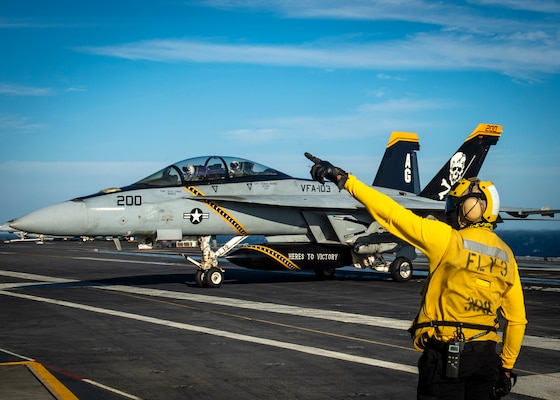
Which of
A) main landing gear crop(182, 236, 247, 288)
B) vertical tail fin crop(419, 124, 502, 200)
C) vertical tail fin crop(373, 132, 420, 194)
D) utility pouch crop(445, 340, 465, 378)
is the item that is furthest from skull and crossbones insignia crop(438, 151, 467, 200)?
utility pouch crop(445, 340, 465, 378)

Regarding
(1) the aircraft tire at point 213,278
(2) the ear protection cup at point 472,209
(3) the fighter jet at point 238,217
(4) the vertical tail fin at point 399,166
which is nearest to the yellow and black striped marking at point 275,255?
(3) the fighter jet at point 238,217

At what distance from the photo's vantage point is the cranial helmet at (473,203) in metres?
4.79

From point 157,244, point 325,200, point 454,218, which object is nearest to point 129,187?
point 157,244

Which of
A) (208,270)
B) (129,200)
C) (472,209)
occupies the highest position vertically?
(129,200)

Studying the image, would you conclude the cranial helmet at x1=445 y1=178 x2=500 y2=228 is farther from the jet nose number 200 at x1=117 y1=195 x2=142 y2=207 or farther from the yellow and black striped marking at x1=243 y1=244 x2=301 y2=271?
the yellow and black striped marking at x1=243 y1=244 x2=301 y2=271

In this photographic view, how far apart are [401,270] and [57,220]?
10590 mm

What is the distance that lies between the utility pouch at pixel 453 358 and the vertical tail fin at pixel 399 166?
73.2ft

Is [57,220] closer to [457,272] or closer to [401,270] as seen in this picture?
[401,270]

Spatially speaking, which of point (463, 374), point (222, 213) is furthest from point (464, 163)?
point (463, 374)

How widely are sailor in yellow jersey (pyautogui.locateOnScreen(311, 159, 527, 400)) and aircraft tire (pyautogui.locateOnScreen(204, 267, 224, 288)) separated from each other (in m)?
15.6

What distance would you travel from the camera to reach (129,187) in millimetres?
19359

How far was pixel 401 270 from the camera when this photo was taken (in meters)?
23.0

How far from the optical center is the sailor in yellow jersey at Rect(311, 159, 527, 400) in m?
4.55

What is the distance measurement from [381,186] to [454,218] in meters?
22.3
